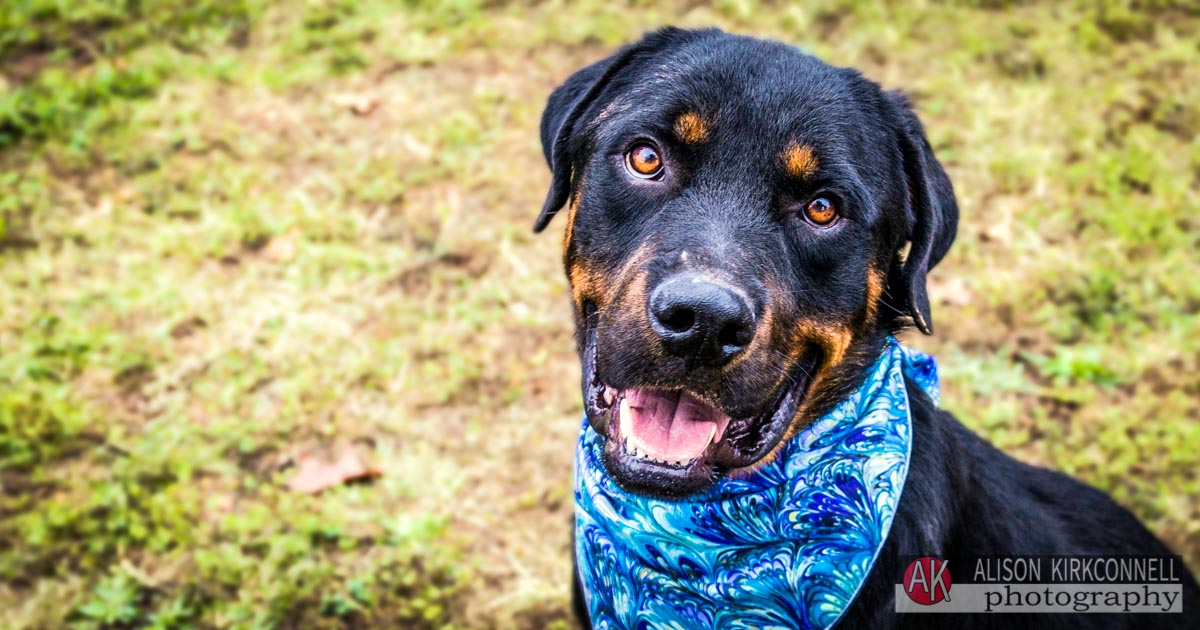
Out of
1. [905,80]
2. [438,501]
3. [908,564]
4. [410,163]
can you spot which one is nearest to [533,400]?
[438,501]

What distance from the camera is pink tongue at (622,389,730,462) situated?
266 centimetres

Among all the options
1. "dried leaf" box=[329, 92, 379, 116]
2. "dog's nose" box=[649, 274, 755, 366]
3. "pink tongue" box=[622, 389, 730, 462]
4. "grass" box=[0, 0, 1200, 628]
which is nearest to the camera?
"dog's nose" box=[649, 274, 755, 366]

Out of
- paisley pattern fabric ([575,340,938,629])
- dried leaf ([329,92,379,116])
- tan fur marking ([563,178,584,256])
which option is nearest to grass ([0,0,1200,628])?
dried leaf ([329,92,379,116])

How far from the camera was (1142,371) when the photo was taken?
A: 16.4ft

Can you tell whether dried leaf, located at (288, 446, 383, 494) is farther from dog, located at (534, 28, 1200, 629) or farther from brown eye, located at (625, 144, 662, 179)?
brown eye, located at (625, 144, 662, 179)

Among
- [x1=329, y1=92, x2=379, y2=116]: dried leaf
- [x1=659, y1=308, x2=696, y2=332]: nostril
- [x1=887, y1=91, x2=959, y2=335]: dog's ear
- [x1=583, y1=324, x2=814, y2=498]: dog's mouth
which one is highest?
[x1=329, y1=92, x2=379, y2=116]: dried leaf

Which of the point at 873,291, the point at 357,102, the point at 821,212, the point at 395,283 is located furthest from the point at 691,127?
the point at 357,102

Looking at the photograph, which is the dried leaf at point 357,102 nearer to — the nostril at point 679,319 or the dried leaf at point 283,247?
the dried leaf at point 283,247

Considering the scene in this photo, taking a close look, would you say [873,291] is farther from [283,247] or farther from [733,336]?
[283,247]

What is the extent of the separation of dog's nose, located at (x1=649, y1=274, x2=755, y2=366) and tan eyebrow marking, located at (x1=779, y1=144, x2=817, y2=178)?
478 mm

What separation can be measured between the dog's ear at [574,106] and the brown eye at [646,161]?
0.27 m

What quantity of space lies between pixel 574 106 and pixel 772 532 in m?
1.43

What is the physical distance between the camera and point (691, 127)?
8.93 ft

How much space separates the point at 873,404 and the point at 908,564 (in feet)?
1.50
